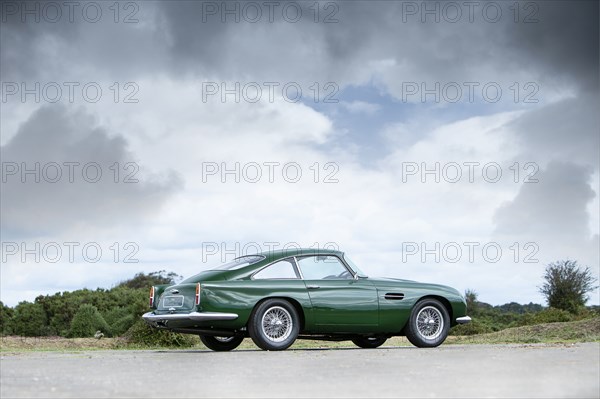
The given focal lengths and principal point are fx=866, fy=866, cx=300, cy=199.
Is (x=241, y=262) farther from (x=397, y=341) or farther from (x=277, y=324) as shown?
(x=397, y=341)

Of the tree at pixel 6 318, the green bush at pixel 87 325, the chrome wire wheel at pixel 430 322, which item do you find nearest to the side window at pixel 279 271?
the chrome wire wheel at pixel 430 322

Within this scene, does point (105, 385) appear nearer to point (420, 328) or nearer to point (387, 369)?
point (387, 369)

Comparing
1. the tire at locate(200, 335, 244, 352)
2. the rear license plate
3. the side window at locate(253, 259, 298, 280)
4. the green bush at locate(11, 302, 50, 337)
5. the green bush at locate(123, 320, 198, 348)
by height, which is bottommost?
the green bush at locate(11, 302, 50, 337)

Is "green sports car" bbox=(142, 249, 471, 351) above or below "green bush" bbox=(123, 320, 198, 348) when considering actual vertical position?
above

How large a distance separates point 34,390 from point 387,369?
3.99 m

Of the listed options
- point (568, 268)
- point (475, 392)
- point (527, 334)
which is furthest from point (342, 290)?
point (568, 268)

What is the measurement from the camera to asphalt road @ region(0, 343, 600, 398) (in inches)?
330

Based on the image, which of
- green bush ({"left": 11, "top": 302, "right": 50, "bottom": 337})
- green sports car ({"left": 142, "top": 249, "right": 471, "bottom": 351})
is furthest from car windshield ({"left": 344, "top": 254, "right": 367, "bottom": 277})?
green bush ({"left": 11, "top": 302, "right": 50, "bottom": 337})

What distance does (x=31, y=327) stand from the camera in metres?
40.0

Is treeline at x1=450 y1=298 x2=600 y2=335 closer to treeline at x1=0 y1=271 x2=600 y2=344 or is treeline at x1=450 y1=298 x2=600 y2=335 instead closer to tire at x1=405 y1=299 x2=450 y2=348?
treeline at x1=0 y1=271 x2=600 y2=344

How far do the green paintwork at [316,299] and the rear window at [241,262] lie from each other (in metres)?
0.13

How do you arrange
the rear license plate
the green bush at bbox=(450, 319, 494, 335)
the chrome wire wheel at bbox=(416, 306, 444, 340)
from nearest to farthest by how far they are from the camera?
1. the rear license plate
2. the chrome wire wheel at bbox=(416, 306, 444, 340)
3. the green bush at bbox=(450, 319, 494, 335)

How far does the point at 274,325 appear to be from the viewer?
45.5 ft

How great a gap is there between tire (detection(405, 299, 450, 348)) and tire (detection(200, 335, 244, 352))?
306 cm
